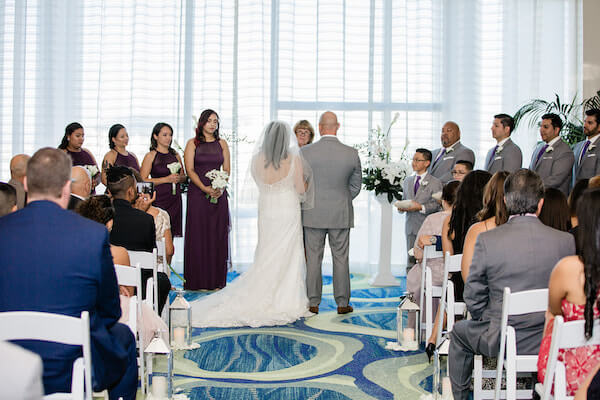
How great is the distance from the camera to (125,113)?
9359mm

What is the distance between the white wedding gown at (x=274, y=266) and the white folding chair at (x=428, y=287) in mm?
1455

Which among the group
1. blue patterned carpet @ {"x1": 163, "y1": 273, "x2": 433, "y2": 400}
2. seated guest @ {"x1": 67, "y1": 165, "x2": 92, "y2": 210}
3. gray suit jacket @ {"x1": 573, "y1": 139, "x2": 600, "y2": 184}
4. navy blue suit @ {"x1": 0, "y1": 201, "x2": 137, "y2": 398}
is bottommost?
blue patterned carpet @ {"x1": 163, "y1": 273, "x2": 433, "y2": 400}

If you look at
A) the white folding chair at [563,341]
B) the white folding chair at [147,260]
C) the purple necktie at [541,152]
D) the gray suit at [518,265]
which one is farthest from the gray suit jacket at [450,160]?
the white folding chair at [563,341]

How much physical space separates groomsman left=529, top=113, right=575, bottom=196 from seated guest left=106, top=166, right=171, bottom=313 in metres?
4.35

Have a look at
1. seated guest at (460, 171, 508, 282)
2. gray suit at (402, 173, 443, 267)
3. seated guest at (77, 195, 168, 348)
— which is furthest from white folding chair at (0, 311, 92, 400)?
gray suit at (402, 173, 443, 267)

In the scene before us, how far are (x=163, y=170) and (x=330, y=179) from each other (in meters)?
2.21

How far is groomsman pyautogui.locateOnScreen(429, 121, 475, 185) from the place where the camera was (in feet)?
24.2

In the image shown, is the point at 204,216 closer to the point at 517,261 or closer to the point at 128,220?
the point at 128,220

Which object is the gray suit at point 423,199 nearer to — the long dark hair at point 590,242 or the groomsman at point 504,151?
the groomsman at point 504,151

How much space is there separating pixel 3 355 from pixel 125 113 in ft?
28.7

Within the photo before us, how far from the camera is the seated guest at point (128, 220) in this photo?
439cm

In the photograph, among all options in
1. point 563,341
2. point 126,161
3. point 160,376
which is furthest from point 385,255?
point 563,341

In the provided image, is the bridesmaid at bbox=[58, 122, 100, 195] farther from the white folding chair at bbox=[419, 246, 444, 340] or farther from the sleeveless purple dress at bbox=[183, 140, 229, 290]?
the white folding chair at bbox=[419, 246, 444, 340]

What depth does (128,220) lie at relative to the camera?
4395 mm
